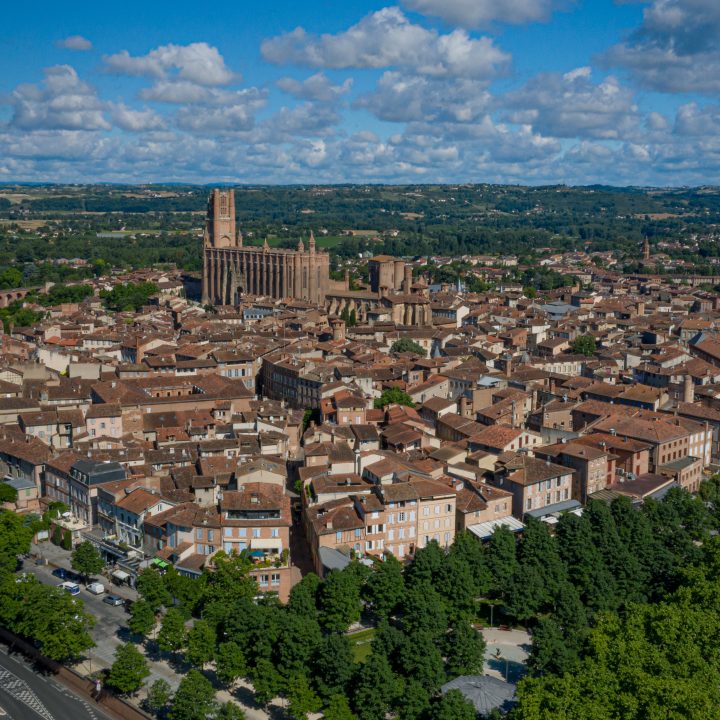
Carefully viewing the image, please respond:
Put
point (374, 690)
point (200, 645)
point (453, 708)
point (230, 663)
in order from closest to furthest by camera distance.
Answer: point (453, 708) < point (374, 690) < point (230, 663) < point (200, 645)

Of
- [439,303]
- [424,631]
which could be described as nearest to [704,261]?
[439,303]

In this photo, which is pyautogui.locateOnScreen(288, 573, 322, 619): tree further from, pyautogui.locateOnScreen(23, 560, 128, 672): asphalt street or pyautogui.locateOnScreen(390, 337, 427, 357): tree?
pyautogui.locateOnScreen(390, 337, 427, 357): tree

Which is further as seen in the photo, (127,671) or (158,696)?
(127,671)

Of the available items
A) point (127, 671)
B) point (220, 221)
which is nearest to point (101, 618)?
point (127, 671)

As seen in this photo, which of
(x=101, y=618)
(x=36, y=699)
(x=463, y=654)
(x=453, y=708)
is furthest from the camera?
(x=101, y=618)

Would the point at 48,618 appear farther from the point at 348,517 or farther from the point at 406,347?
the point at 406,347

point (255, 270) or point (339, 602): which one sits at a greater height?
point (255, 270)

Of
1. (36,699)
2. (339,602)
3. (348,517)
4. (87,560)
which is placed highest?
(348,517)
